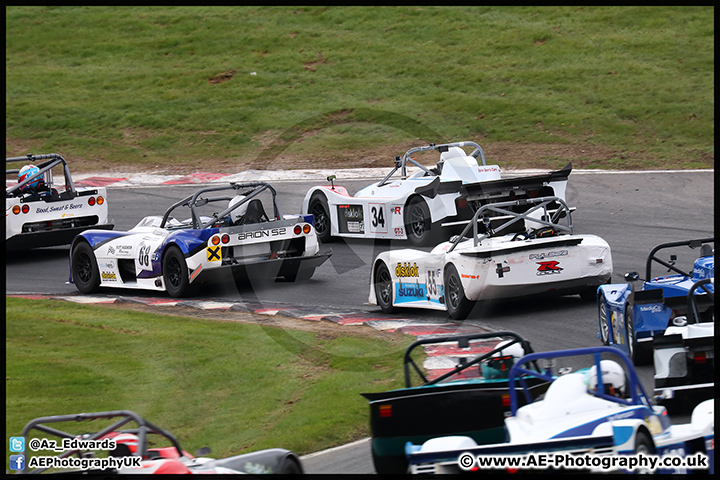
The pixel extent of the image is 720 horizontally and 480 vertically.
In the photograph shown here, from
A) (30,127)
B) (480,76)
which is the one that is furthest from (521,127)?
(30,127)

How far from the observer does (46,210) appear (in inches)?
661

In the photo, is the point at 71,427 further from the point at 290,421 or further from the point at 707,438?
the point at 707,438

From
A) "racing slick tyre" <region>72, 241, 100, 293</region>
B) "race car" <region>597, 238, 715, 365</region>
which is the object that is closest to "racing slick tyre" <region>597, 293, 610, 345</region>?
"race car" <region>597, 238, 715, 365</region>

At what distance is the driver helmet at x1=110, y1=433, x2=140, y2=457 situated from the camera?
20.0 ft

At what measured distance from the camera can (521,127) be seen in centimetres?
3005

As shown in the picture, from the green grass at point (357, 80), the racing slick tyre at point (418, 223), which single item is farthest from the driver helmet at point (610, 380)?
the green grass at point (357, 80)

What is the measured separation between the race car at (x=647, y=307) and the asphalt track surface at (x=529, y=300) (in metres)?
0.32

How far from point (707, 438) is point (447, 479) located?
A: 183 cm

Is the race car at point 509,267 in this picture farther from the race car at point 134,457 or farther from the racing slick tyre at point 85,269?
the racing slick tyre at point 85,269

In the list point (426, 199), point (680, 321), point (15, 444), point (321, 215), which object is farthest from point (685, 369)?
point (321, 215)

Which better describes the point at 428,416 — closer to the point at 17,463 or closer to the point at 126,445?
the point at 126,445

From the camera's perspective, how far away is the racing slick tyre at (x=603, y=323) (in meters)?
9.39

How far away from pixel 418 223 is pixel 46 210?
6.81 m

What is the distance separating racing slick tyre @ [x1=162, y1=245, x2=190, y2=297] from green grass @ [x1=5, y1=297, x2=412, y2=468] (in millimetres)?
1235
